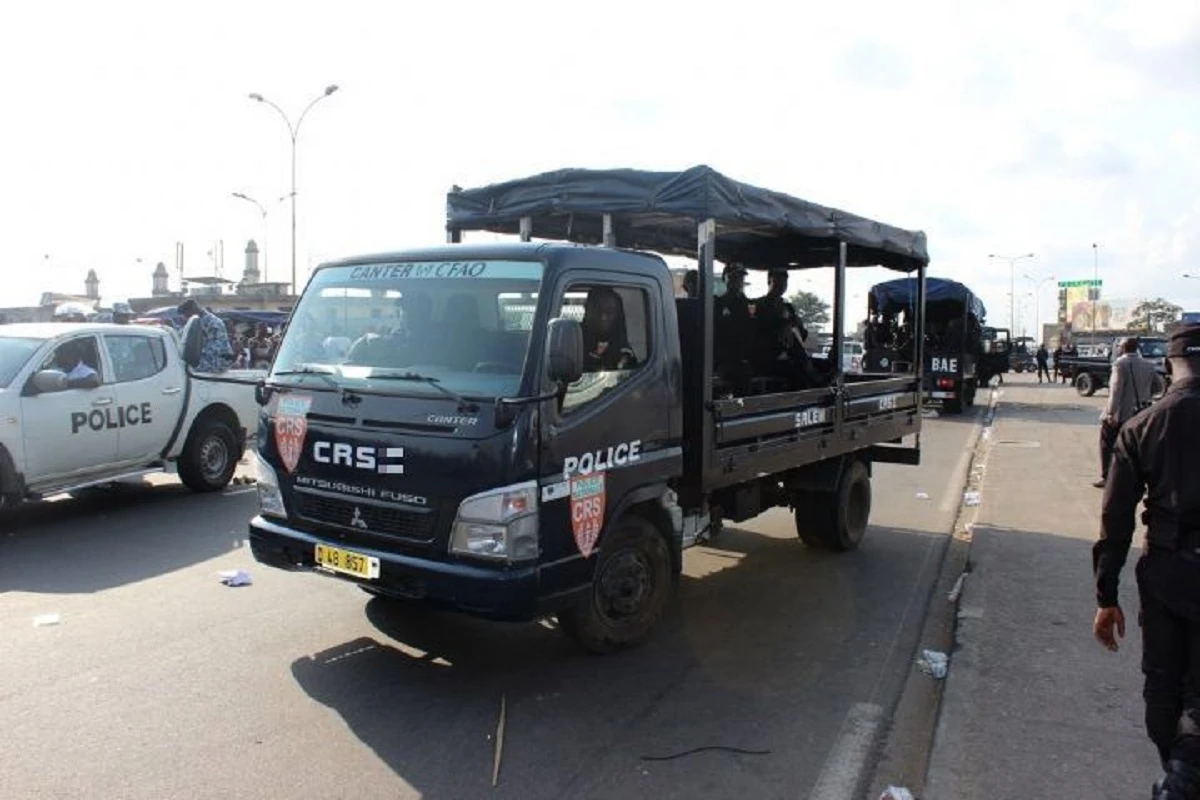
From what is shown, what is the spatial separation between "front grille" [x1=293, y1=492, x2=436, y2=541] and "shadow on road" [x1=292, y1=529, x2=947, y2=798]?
81 centimetres

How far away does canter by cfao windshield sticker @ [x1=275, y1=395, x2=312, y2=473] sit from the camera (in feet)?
15.4

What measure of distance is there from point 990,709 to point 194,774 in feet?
11.7

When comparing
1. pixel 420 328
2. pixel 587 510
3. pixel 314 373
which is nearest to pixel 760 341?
pixel 587 510

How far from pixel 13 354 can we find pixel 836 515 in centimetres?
726

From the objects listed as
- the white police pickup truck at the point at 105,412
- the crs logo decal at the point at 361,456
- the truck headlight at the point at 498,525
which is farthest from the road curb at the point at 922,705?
the white police pickup truck at the point at 105,412

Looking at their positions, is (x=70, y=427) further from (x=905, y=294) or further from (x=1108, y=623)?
(x=905, y=294)

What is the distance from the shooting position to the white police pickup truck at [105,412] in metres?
7.83

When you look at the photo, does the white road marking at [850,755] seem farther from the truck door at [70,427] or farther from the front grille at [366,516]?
the truck door at [70,427]

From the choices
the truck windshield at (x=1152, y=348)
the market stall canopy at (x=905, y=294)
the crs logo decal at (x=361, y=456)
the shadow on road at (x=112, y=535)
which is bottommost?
the shadow on road at (x=112, y=535)

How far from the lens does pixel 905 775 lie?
3818 millimetres

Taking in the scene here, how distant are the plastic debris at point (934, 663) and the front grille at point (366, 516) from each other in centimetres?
285

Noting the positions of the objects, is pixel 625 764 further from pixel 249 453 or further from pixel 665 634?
pixel 249 453

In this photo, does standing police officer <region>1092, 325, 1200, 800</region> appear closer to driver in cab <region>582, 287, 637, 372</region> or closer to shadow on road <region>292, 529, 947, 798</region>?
shadow on road <region>292, 529, 947, 798</region>

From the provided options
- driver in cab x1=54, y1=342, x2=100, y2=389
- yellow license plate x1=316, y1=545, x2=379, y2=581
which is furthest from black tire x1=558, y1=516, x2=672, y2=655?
driver in cab x1=54, y1=342, x2=100, y2=389
